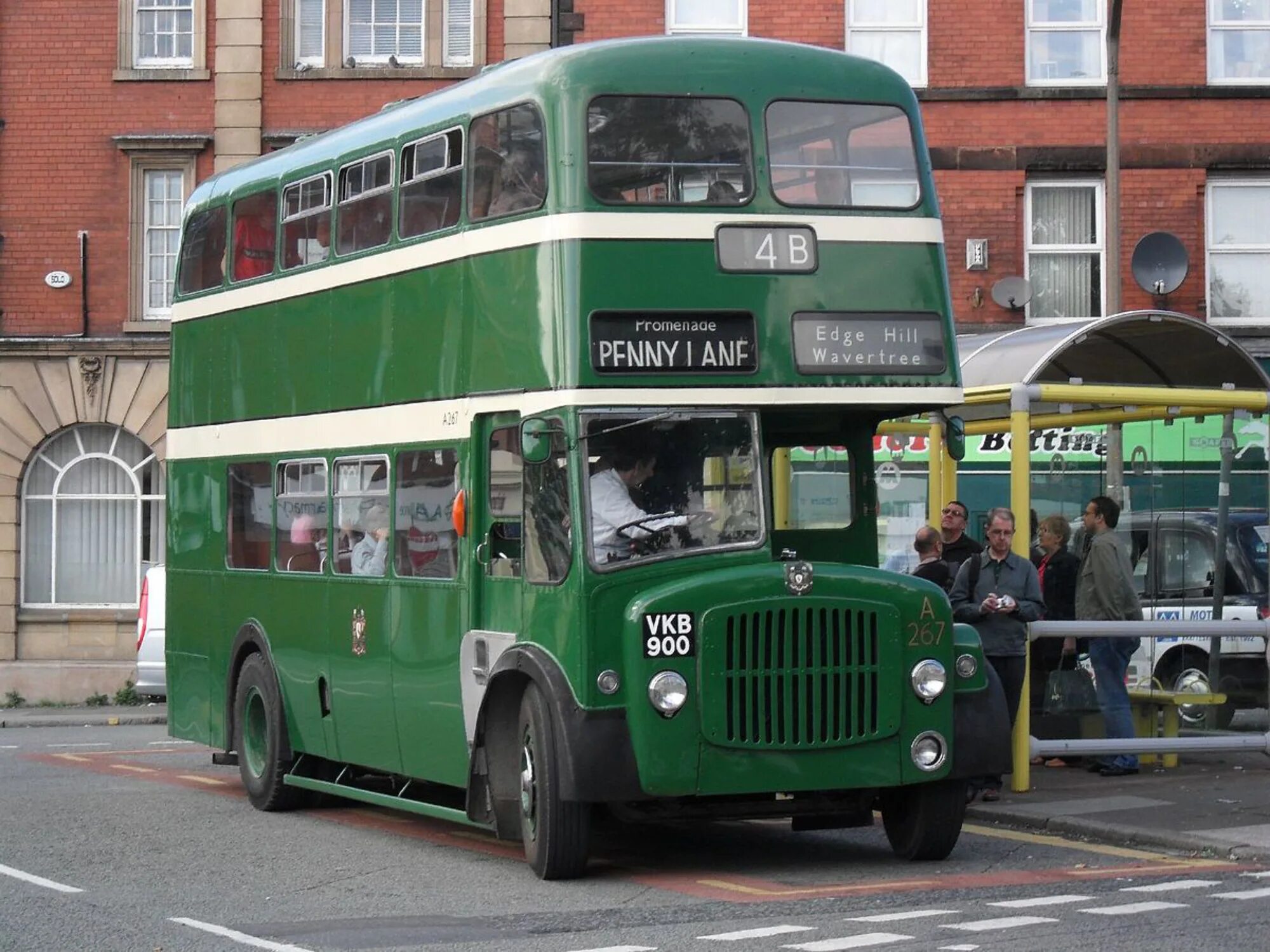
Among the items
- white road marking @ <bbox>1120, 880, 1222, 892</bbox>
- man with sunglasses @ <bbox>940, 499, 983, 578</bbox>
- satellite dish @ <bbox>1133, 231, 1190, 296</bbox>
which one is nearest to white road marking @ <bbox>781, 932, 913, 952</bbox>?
white road marking @ <bbox>1120, 880, 1222, 892</bbox>

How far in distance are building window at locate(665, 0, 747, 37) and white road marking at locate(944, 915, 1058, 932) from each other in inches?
841

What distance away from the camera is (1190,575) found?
19.0 m

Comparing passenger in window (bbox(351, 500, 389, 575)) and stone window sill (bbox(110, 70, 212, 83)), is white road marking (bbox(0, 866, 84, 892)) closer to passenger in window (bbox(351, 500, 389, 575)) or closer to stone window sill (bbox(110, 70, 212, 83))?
passenger in window (bbox(351, 500, 389, 575))

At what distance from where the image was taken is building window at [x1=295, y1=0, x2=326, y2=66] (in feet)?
100

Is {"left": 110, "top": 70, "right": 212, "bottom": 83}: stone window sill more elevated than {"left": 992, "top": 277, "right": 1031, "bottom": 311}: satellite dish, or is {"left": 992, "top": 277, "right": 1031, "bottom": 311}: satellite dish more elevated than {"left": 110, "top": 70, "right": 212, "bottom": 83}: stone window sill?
{"left": 110, "top": 70, "right": 212, "bottom": 83}: stone window sill

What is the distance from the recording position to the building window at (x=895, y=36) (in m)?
29.4

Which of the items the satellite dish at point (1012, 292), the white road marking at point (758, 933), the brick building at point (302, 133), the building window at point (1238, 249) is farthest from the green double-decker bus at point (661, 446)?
the building window at point (1238, 249)

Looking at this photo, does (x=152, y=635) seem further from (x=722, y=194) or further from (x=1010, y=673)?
(x=722, y=194)

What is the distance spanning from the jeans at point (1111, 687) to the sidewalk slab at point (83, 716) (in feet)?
43.4

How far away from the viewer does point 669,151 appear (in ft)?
37.3

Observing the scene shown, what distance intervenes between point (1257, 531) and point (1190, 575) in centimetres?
199

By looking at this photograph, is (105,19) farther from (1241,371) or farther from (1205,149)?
(1241,371)

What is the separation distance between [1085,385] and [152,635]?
548 inches

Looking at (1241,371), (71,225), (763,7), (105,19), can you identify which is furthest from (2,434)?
(1241,371)
